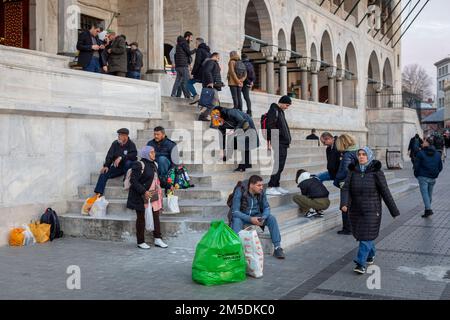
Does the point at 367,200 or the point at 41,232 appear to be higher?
the point at 367,200

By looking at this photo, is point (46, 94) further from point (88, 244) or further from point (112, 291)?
point (112, 291)

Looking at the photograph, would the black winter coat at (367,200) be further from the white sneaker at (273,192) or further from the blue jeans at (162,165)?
the blue jeans at (162,165)

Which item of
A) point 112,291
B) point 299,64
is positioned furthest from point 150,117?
point 299,64

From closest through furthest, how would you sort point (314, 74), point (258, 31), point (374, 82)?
point (314, 74), point (258, 31), point (374, 82)

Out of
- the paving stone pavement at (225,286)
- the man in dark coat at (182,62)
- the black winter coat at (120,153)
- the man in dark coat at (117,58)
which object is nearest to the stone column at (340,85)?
the man in dark coat at (182,62)

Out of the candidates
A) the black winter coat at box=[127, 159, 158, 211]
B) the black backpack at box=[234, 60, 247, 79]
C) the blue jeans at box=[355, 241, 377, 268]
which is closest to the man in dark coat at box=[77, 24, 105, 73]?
the black backpack at box=[234, 60, 247, 79]

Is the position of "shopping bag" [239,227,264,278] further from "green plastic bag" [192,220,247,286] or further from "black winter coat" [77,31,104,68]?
"black winter coat" [77,31,104,68]

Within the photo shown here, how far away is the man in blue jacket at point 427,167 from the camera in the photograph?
12.2 metres

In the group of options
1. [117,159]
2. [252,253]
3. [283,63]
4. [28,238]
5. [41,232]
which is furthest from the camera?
[283,63]

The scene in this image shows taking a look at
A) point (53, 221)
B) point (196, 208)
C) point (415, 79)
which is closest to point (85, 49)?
point (53, 221)

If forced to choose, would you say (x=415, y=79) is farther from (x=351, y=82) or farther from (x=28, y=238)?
(x=28, y=238)

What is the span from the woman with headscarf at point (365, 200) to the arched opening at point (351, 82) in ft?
90.0

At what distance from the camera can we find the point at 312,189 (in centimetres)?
1038

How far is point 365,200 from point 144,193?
3214mm
